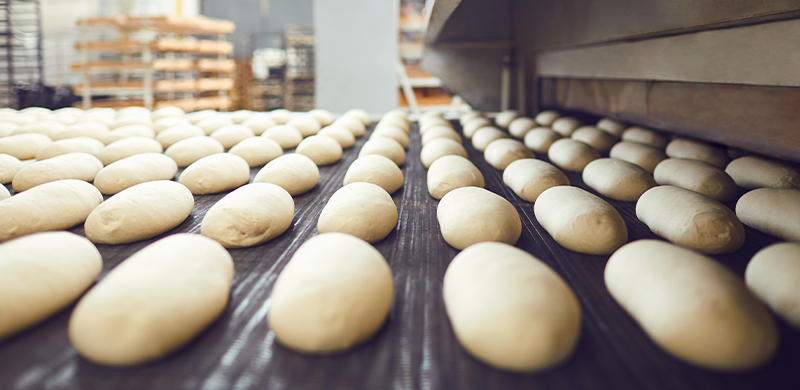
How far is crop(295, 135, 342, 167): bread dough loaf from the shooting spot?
169cm

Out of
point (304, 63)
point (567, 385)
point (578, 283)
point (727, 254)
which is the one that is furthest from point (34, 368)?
point (304, 63)

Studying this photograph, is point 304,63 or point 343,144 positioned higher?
point 304,63

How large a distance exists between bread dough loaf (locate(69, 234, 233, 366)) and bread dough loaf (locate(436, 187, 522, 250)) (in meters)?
0.44

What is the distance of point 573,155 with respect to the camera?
1547 millimetres

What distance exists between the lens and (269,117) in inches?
101

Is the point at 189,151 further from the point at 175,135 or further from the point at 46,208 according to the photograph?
the point at 46,208

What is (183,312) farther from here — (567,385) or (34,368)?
(567,385)

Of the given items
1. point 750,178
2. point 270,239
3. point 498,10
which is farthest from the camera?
point 498,10

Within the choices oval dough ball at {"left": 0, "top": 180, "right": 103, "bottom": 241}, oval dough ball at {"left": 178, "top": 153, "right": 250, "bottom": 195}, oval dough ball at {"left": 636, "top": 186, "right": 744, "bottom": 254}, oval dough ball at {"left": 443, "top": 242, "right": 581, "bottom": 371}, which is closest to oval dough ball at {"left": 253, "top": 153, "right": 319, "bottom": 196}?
oval dough ball at {"left": 178, "top": 153, "right": 250, "bottom": 195}

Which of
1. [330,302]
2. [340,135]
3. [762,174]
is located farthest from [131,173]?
[762,174]

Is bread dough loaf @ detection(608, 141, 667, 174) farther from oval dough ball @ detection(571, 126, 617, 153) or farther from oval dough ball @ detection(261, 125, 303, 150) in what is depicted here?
oval dough ball @ detection(261, 125, 303, 150)

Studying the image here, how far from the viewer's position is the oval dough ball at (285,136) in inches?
78.7

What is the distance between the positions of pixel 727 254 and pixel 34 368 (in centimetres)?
112

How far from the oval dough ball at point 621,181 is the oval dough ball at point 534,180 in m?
0.11
